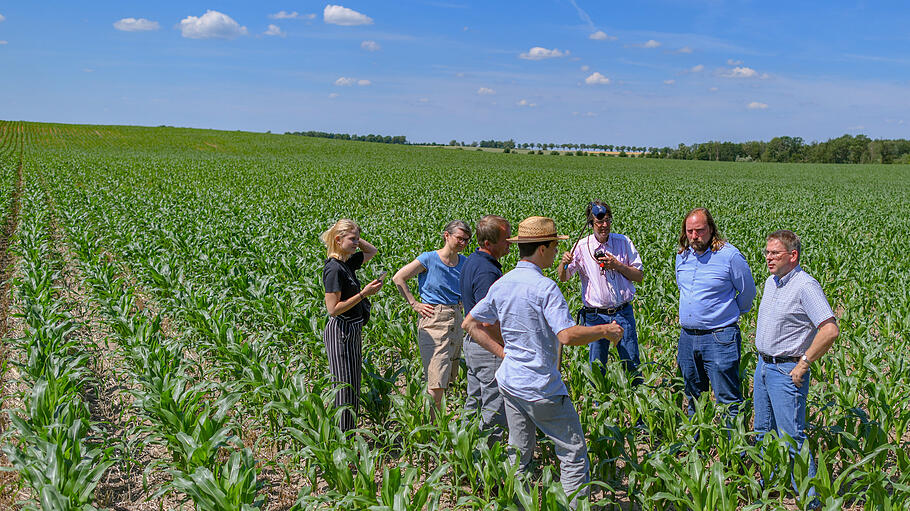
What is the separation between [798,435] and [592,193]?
925 inches

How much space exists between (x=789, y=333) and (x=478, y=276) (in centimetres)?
200

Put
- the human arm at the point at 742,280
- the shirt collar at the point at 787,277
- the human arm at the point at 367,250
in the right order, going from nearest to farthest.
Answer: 1. the shirt collar at the point at 787,277
2. the human arm at the point at 742,280
3. the human arm at the point at 367,250

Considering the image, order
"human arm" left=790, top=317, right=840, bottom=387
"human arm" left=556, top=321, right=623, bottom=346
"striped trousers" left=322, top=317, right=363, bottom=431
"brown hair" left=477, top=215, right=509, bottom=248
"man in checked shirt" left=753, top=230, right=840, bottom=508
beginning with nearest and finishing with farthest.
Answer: "human arm" left=556, top=321, right=623, bottom=346, "human arm" left=790, top=317, right=840, bottom=387, "man in checked shirt" left=753, top=230, right=840, bottom=508, "brown hair" left=477, top=215, right=509, bottom=248, "striped trousers" left=322, top=317, right=363, bottom=431

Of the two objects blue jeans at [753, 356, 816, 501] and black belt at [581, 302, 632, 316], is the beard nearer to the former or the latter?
black belt at [581, 302, 632, 316]

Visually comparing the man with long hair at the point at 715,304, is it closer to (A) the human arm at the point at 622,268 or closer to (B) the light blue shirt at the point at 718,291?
(B) the light blue shirt at the point at 718,291

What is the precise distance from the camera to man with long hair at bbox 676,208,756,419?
4.28 meters

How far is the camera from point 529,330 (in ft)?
10.6

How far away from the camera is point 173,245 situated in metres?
11.1

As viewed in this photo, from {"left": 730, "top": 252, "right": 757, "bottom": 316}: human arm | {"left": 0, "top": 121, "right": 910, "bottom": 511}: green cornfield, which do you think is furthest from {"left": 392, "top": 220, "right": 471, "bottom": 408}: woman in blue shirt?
{"left": 730, "top": 252, "right": 757, "bottom": 316}: human arm

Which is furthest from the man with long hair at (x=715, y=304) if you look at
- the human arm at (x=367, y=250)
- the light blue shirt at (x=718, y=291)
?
the human arm at (x=367, y=250)

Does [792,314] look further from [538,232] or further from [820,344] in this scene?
[538,232]

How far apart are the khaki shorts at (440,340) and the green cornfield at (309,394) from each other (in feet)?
1.03

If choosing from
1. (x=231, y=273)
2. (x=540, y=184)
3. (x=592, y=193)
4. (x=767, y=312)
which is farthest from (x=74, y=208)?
(x=540, y=184)

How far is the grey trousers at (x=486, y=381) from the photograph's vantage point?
12.9 feet
